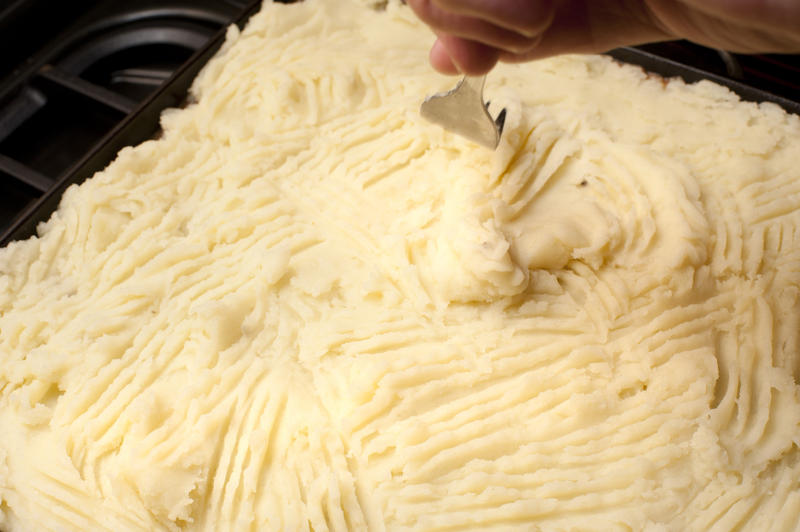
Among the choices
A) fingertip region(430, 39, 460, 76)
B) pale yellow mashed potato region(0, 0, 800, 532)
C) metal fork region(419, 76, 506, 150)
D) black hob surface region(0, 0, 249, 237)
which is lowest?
pale yellow mashed potato region(0, 0, 800, 532)

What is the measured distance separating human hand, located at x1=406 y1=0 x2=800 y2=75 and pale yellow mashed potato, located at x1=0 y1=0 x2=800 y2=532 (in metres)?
0.34

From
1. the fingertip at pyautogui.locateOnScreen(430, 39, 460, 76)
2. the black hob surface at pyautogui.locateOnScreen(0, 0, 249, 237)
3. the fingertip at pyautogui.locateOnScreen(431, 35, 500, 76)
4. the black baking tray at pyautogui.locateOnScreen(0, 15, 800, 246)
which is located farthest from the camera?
the black hob surface at pyautogui.locateOnScreen(0, 0, 249, 237)

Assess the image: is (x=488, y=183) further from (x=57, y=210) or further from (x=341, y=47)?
(x=57, y=210)

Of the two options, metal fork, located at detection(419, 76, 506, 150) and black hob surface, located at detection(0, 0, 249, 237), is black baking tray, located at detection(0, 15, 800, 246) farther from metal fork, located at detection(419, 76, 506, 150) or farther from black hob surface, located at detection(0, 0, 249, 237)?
metal fork, located at detection(419, 76, 506, 150)

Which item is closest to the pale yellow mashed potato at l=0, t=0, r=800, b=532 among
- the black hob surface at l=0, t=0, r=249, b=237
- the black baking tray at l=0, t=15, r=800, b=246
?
the black baking tray at l=0, t=15, r=800, b=246

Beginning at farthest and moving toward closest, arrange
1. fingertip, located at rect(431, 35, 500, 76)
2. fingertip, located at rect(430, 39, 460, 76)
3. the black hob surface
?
the black hob surface → fingertip, located at rect(430, 39, 460, 76) → fingertip, located at rect(431, 35, 500, 76)

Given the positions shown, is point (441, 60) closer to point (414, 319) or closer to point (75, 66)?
point (414, 319)

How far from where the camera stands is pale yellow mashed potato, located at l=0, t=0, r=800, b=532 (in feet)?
5.15

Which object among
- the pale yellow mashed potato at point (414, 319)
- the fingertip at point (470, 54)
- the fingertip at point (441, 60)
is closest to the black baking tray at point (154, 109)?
the pale yellow mashed potato at point (414, 319)

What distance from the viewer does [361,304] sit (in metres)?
1.84

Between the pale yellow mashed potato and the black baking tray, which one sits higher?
the black baking tray

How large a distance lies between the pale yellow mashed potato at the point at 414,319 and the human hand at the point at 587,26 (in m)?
0.34

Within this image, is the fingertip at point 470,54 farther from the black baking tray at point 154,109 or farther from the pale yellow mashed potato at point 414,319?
the black baking tray at point 154,109

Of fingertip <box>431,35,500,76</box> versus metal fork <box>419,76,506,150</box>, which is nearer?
fingertip <box>431,35,500,76</box>
